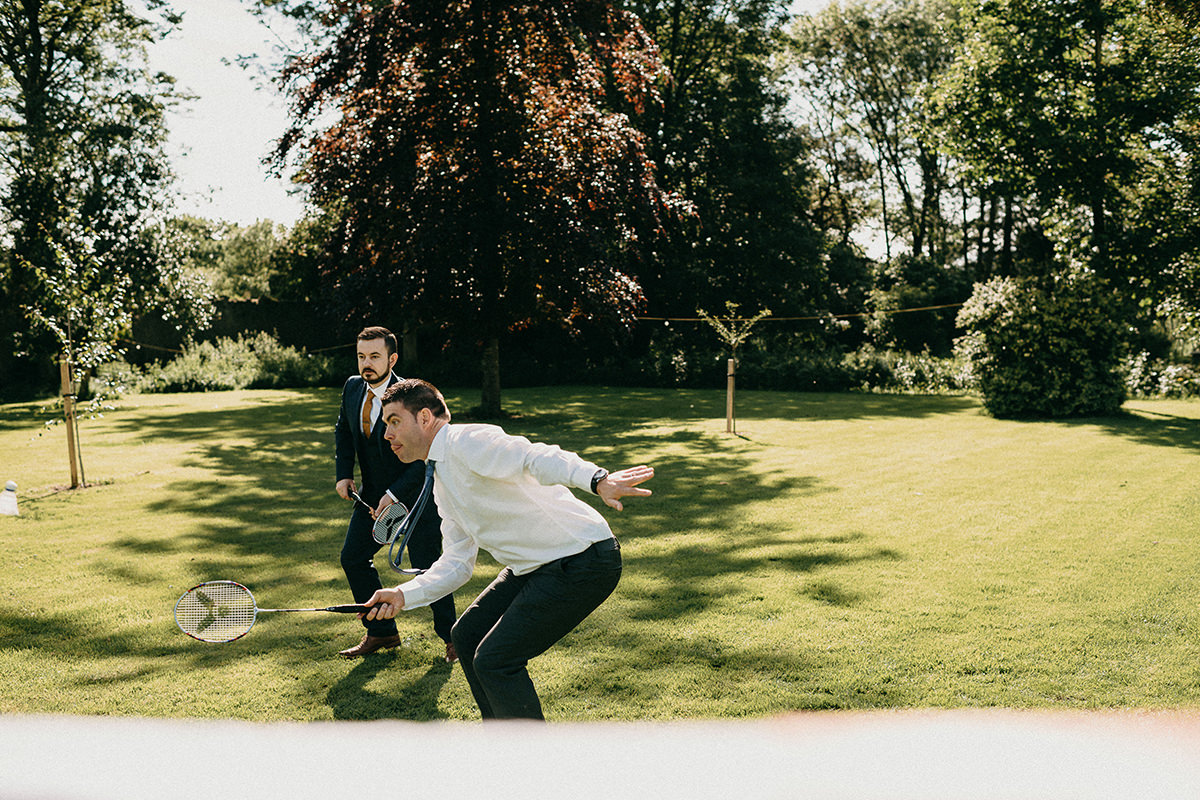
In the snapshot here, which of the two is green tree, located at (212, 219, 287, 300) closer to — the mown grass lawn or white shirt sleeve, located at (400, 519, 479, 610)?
the mown grass lawn

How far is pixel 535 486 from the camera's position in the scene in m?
3.80

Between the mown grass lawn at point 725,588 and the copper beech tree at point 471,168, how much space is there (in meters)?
4.79

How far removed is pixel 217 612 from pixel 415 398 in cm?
150

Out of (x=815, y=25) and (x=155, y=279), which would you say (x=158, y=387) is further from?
(x=815, y=25)

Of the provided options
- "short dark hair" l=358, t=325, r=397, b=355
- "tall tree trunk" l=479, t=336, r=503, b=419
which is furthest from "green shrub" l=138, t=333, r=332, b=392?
"short dark hair" l=358, t=325, r=397, b=355

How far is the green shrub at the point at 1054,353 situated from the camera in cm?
1952

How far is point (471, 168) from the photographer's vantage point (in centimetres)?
1803

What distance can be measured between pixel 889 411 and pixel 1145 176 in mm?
9018

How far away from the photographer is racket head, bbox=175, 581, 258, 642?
4.13m

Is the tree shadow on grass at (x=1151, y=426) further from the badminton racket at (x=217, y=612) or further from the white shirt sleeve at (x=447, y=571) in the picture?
the badminton racket at (x=217, y=612)

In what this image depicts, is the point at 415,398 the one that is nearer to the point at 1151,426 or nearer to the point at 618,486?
the point at 618,486

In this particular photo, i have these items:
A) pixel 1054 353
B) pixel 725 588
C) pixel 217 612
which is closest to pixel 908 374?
pixel 1054 353

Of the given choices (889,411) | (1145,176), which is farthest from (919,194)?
(889,411)

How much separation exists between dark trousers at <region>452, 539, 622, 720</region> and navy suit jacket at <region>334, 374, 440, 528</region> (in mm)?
1777
